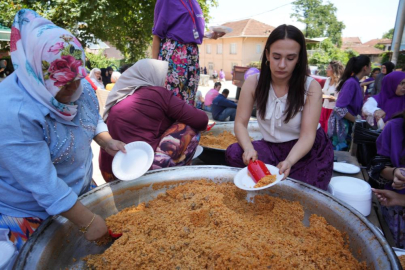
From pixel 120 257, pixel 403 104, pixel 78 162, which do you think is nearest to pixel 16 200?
pixel 78 162

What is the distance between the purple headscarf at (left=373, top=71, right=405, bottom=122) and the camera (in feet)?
10.3

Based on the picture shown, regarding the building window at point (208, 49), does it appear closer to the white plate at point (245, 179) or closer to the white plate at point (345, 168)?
the white plate at point (345, 168)

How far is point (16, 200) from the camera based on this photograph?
→ 45.7 inches

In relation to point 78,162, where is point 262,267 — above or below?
below

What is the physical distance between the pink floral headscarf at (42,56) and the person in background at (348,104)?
3519mm

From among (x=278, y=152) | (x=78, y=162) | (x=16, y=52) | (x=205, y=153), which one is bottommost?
(x=205, y=153)

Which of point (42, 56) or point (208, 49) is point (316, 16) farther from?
point (42, 56)

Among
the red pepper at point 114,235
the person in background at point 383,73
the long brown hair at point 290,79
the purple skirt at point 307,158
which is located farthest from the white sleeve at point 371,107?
the person in background at point 383,73

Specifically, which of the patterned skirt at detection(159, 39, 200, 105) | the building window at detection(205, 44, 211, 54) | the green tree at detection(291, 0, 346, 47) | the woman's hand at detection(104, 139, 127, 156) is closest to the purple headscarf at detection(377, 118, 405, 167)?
the woman's hand at detection(104, 139, 127, 156)

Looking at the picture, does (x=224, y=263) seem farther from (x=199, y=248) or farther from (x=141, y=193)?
(x=141, y=193)

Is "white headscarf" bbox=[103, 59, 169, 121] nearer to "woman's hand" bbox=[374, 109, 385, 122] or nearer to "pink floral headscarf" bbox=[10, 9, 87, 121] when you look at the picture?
"pink floral headscarf" bbox=[10, 9, 87, 121]

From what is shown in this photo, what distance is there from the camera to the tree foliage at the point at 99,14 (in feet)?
26.9

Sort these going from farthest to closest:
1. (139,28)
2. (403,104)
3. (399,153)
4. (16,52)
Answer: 1. (139,28)
2. (403,104)
3. (399,153)
4. (16,52)

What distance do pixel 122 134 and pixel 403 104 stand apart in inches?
127
